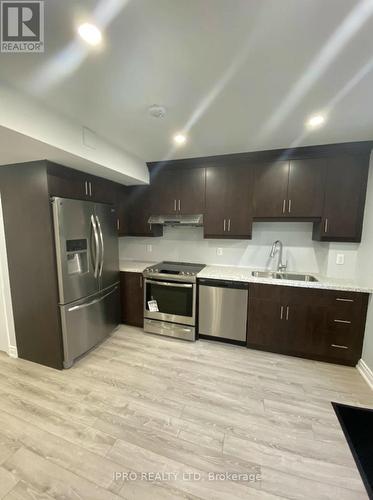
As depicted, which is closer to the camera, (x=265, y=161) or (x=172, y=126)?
(x=172, y=126)

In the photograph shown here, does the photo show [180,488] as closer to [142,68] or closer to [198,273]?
[198,273]

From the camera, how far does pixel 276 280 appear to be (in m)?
2.54

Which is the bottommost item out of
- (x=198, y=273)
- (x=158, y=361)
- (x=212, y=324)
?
(x=158, y=361)

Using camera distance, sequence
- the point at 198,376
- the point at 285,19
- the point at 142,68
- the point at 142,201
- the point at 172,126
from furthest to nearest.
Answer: the point at 142,201 < the point at 198,376 < the point at 172,126 < the point at 142,68 < the point at 285,19

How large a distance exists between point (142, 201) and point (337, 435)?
3.31m

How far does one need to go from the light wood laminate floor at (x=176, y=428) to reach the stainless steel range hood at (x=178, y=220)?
1.76 m

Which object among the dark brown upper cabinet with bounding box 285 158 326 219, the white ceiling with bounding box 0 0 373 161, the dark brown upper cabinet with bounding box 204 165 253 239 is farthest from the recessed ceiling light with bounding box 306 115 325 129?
the dark brown upper cabinet with bounding box 204 165 253 239

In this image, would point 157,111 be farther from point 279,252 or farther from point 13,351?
point 13,351

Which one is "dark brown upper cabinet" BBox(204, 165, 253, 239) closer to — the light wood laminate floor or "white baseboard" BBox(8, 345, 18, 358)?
the light wood laminate floor

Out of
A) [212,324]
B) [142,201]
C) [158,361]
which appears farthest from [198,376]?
[142,201]

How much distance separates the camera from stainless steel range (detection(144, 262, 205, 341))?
283 cm

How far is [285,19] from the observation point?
93 cm

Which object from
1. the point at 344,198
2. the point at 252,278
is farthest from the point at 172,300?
the point at 344,198

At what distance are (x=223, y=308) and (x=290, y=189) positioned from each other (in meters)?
1.74
